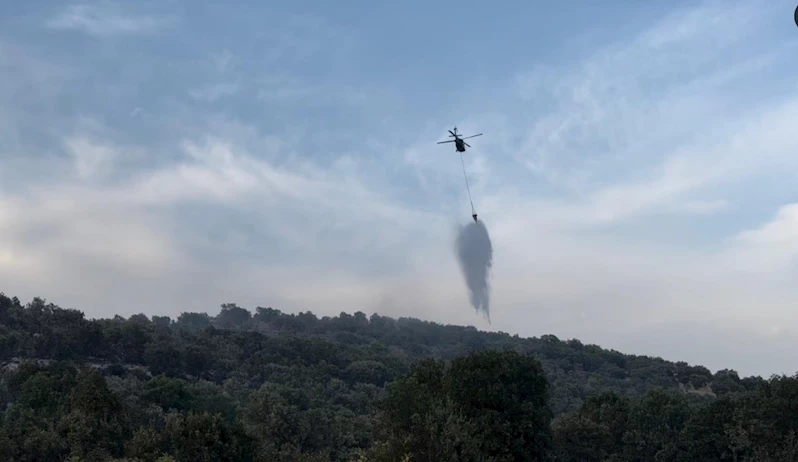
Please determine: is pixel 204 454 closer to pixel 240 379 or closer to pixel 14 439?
pixel 14 439

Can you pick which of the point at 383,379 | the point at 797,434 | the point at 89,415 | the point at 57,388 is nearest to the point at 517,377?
the point at 797,434

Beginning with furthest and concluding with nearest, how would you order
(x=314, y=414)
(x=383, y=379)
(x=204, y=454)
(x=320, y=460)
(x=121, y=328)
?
(x=383, y=379), (x=121, y=328), (x=314, y=414), (x=320, y=460), (x=204, y=454)

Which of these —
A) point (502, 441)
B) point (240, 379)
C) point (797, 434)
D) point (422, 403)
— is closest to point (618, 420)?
point (797, 434)

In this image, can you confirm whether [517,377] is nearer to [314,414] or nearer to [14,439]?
[314,414]

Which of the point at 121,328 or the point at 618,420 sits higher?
the point at 121,328

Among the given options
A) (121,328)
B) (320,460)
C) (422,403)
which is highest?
(121,328)

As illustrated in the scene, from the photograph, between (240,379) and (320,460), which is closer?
(320,460)

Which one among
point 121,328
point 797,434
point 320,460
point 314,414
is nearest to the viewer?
point 320,460
